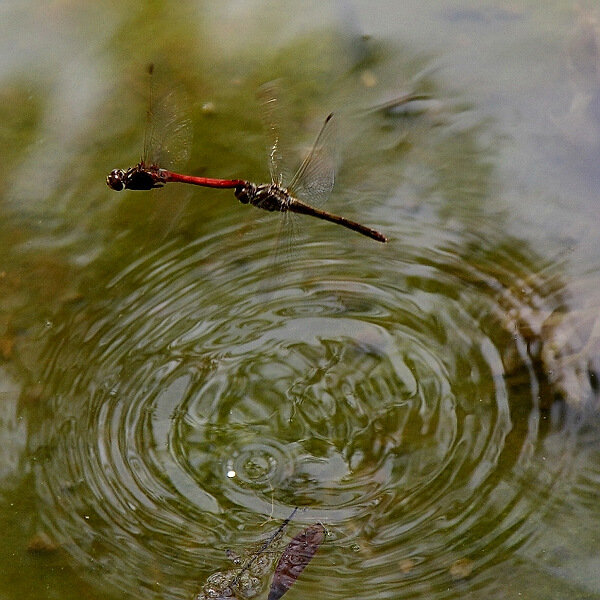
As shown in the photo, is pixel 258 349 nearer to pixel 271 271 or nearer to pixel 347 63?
pixel 271 271

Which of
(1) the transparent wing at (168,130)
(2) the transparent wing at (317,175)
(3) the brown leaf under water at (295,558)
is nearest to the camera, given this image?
(3) the brown leaf under water at (295,558)

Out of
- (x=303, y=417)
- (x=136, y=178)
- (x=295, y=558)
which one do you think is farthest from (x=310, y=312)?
(x=295, y=558)

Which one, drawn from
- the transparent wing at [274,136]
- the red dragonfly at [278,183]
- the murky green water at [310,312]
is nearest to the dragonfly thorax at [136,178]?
the red dragonfly at [278,183]

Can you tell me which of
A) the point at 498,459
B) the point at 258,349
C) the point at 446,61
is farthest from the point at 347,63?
the point at 498,459

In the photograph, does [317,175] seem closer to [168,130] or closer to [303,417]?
[168,130]

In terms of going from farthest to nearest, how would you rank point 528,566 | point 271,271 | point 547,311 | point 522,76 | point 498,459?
1. point 522,76
2. point 271,271
3. point 547,311
4. point 498,459
5. point 528,566

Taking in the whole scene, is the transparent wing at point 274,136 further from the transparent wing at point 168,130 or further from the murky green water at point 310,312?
the transparent wing at point 168,130
